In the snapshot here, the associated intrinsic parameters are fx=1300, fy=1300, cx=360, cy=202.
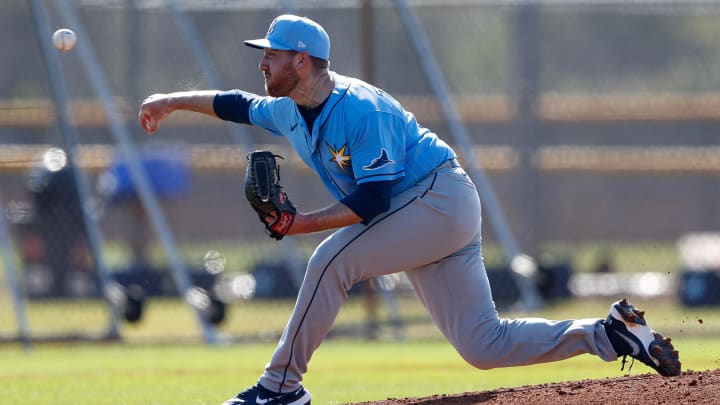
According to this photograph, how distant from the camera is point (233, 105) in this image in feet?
22.2

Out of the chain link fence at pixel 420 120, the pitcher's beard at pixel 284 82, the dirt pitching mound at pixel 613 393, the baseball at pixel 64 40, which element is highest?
the pitcher's beard at pixel 284 82

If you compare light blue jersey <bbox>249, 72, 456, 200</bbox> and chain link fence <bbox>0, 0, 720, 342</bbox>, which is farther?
chain link fence <bbox>0, 0, 720, 342</bbox>

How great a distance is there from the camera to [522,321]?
20.6 feet

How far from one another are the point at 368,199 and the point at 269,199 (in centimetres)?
45

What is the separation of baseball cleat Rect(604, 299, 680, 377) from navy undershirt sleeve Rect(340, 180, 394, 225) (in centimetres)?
128

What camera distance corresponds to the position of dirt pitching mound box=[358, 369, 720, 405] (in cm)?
581

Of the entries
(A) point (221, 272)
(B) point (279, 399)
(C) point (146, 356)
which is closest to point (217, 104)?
(B) point (279, 399)

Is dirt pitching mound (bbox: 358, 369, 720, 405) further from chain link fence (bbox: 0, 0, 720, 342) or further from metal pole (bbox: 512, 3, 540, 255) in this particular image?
metal pole (bbox: 512, 3, 540, 255)

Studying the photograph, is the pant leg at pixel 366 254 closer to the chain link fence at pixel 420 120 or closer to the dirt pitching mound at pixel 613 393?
the dirt pitching mound at pixel 613 393

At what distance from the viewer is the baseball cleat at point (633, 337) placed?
614cm

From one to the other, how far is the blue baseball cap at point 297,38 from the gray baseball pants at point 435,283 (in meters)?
0.79

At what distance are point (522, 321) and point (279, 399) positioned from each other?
4.05 ft

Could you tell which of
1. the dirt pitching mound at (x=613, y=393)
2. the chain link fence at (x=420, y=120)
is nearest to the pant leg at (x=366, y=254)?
the dirt pitching mound at (x=613, y=393)

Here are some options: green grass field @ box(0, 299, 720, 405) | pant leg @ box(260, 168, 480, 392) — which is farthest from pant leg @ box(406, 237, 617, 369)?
green grass field @ box(0, 299, 720, 405)
